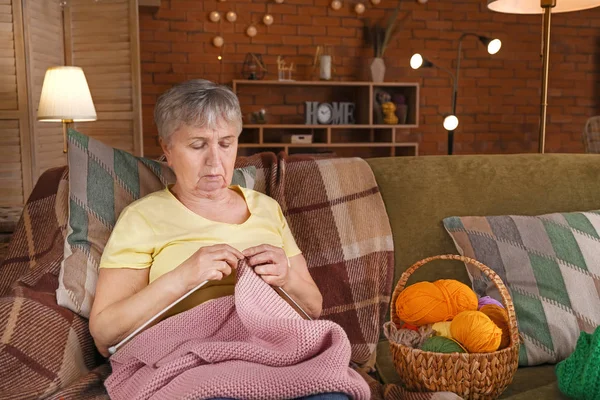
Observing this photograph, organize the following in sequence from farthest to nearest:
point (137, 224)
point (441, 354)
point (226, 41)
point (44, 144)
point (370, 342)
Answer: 1. point (226, 41)
2. point (44, 144)
3. point (370, 342)
4. point (137, 224)
5. point (441, 354)

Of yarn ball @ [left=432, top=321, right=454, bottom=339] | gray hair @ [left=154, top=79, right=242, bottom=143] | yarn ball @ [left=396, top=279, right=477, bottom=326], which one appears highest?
gray hair @ [left=154, top=79, right=242, bottom=143]

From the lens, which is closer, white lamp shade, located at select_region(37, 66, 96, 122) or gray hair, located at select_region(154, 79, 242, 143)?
gray hair, located at select_region(154, 79, 242, 143)

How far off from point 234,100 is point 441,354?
2.33 ft

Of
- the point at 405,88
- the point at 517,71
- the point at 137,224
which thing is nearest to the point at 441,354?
the point at 137,224

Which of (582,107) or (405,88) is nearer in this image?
(405,88)

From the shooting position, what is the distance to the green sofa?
174cm

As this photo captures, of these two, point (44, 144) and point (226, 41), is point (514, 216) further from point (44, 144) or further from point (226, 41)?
point (226, 41)

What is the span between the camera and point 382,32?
494 cm

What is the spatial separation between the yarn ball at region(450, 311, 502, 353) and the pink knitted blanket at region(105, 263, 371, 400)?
244 millimetres

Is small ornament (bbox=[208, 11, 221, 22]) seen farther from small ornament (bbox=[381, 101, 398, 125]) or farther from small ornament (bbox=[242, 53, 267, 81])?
small ornament (bbox=[381, 101, 398, 125])

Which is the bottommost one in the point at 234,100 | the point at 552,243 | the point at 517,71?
the point at 552,243

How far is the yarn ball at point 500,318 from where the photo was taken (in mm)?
1333

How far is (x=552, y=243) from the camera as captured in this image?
1.64m

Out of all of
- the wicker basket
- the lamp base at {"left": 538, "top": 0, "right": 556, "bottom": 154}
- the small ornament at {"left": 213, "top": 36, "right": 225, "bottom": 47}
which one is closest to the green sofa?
the wicker basket
